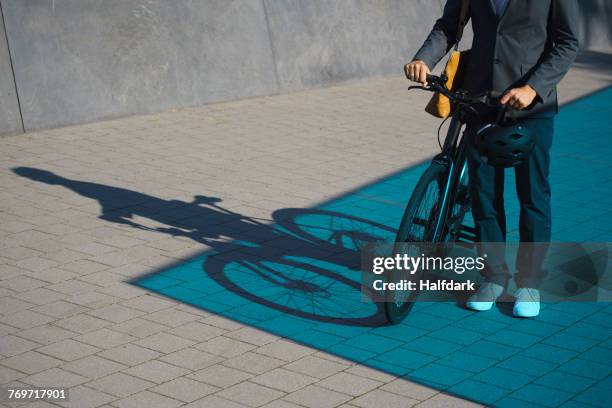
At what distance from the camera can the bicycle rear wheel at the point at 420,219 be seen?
16.6 feet

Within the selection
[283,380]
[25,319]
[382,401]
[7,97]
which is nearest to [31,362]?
[25,319]

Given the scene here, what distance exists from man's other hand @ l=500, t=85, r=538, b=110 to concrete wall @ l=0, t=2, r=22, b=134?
5595 mm

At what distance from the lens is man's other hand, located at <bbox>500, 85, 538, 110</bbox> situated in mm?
4879

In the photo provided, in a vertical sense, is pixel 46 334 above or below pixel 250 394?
above

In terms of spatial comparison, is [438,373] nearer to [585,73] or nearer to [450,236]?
[450,236]

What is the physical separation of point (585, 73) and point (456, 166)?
899cm

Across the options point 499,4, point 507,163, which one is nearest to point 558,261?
point 507,163

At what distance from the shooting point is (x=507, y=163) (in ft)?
16.4

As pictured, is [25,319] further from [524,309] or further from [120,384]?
[524,309]

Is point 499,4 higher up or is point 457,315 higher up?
point 499,4

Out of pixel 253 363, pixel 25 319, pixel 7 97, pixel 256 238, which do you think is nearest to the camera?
pixel 253 363

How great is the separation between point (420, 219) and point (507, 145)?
1.92ft

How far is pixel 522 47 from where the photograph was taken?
5.14m

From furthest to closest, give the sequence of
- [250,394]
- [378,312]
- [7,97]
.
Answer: [7,97] < [378,312] < [250,394]
